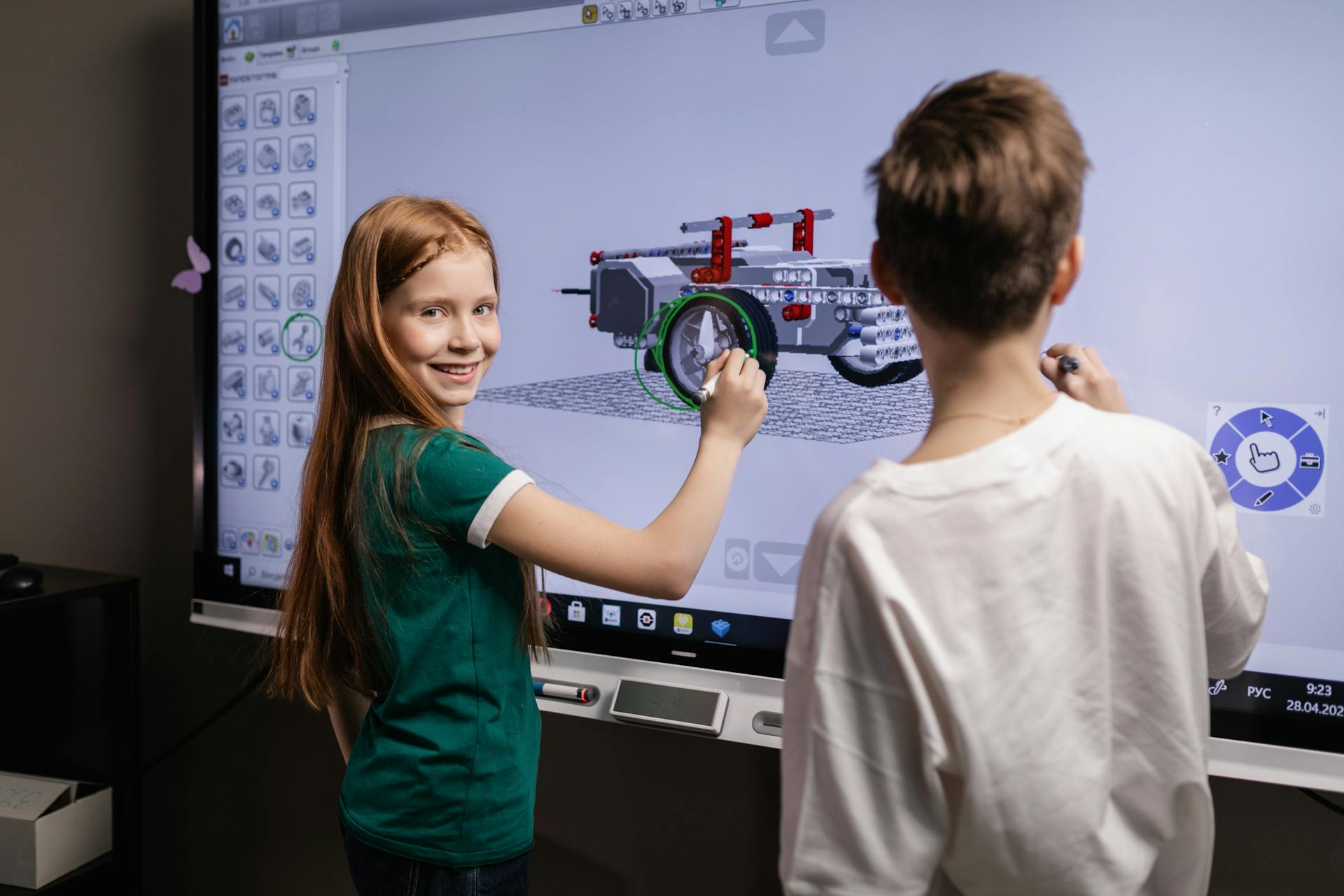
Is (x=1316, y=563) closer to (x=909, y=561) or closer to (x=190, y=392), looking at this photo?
(x=909, y=561)

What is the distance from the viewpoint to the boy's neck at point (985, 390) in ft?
2.26

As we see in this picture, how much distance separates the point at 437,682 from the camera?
1.04 meters

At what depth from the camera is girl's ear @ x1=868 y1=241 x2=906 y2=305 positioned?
72 cm

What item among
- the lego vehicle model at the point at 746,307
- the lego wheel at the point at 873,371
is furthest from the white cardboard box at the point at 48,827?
the lego wheel at the point at 873,371

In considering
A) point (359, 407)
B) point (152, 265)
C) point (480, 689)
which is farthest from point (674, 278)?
point (152, 265)

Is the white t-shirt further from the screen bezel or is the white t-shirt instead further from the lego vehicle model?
the screen bezel

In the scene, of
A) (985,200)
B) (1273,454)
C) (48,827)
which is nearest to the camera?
(985,200)

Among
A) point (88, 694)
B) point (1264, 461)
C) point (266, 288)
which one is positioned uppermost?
point (266, 288)

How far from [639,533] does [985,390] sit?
446 millimetres

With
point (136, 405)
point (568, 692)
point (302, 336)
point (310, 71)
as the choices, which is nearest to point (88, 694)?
point (136, 405)

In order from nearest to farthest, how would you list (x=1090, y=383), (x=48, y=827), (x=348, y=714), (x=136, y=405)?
(x=1090, y=383), (x=348, y=714), (x=48, y=827), (x=136, y=405)

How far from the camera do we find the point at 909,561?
2.14 ft

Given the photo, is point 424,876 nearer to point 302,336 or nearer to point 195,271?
point 302,336

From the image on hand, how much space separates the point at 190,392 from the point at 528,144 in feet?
3.14
